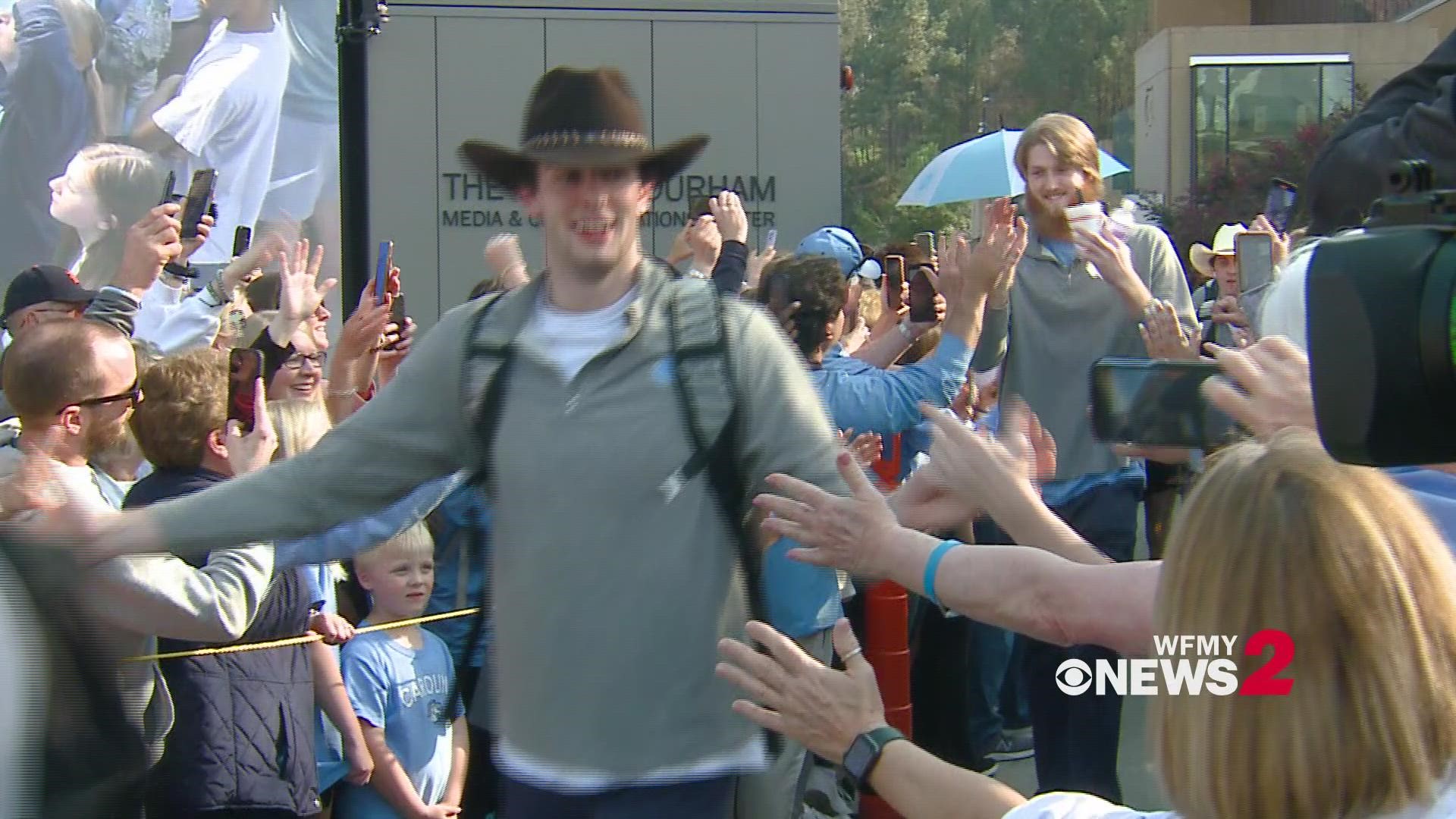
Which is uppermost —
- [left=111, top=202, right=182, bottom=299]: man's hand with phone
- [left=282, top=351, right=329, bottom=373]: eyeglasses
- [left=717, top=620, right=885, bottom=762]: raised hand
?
[left=111, top=202, right=182, bottom=299]: man's hand with phone

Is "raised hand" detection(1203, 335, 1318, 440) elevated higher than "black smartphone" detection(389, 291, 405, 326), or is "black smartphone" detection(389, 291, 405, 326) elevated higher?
"black smartphone" detection(389, 291, 405, 326)

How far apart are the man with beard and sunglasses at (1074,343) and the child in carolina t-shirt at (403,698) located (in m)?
1.70

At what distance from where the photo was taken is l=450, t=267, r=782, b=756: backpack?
2895mm

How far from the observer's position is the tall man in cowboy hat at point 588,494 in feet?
9.42

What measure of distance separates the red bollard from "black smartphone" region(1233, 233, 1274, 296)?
1.55 m

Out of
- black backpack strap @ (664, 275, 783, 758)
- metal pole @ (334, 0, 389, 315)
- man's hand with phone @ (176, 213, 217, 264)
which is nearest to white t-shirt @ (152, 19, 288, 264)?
metal pole @ (334, 0, 389, 315)

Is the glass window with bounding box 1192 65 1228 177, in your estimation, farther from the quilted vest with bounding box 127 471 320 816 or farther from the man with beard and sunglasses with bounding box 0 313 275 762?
the man with beard and sunglasses with bounding box 0 313 275 762

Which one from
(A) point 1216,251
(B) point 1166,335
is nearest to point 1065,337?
(B) point 1166,335

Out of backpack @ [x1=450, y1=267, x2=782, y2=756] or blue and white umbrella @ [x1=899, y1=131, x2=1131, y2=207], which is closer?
backpack @ [x1=450, y1=267, x2=782, y2=756]

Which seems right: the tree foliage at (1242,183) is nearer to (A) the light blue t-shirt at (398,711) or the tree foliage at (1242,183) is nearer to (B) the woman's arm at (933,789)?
(A) the light blue t-shirt at (398,711)

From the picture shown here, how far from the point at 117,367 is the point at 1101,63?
66882 mm

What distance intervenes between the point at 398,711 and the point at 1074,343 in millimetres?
2236

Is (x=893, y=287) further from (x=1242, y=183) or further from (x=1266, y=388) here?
(x=1242, y=183)

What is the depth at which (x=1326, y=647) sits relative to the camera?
165 centimetres
